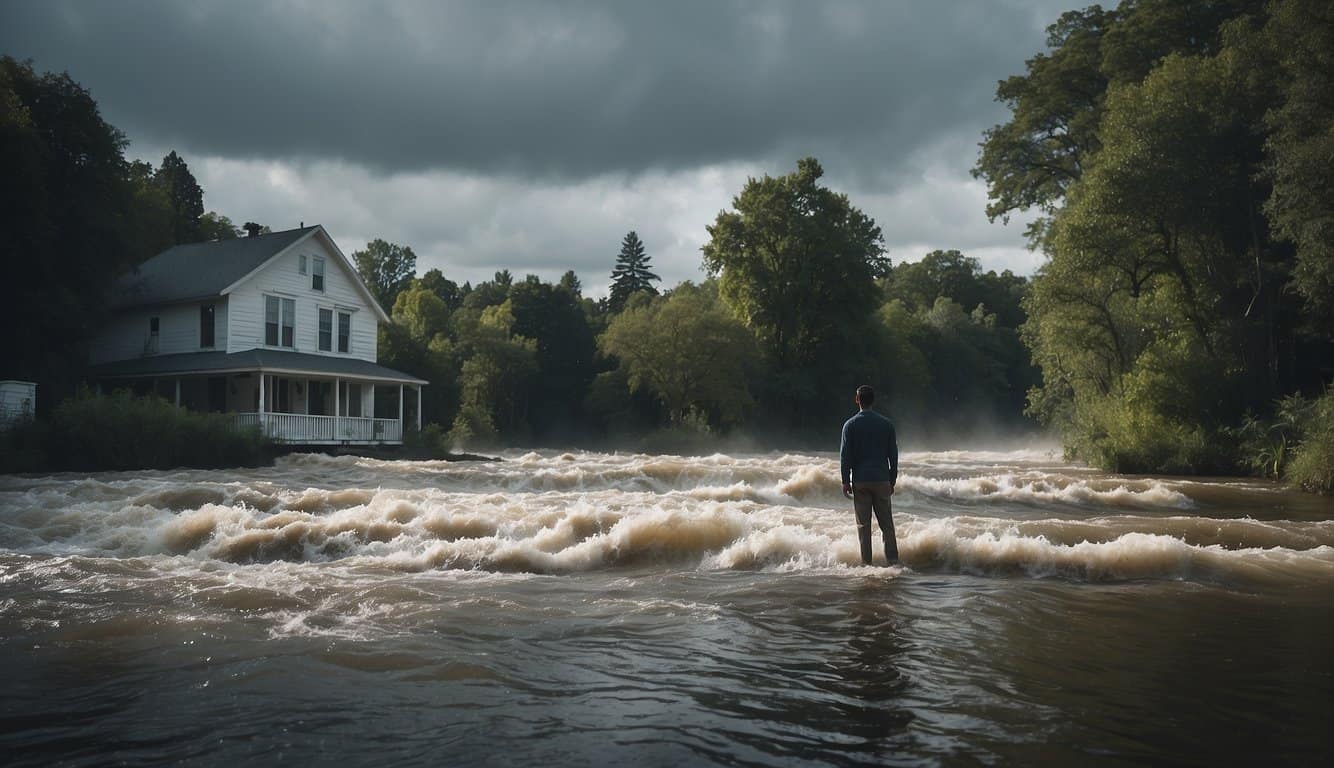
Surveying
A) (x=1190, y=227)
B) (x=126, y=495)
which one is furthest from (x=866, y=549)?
(x=1190, y=227)

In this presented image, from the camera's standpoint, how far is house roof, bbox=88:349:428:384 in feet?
100

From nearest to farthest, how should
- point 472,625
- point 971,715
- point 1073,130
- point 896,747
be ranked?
1. point 896,747
2. point 971,715
3. point 472,625
4. point 1073,130

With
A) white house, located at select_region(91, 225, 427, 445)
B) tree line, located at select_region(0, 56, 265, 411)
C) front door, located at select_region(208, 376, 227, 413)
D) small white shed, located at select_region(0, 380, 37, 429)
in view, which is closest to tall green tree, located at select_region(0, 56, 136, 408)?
tree line, located at select_region(0, 56, 265, 411)

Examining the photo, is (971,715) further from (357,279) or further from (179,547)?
(357,279)

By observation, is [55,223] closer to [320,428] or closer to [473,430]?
[320,428]

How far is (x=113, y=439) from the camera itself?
2319cm

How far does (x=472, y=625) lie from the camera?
7.41 metres

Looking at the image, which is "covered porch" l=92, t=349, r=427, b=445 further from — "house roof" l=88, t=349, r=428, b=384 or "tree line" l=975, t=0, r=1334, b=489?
"tree line" l=975, t=0, r=1334, b=489

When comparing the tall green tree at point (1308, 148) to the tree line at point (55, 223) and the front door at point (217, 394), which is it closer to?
the front door at point (217, 394)

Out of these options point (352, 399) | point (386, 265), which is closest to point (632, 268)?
point (386, 265)

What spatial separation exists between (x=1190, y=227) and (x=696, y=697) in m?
28.8

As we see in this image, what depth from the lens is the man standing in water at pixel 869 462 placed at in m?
9.93

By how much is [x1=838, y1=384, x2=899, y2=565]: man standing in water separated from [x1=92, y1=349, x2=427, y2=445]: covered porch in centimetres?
2394

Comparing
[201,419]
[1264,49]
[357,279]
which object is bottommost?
[201,419]
